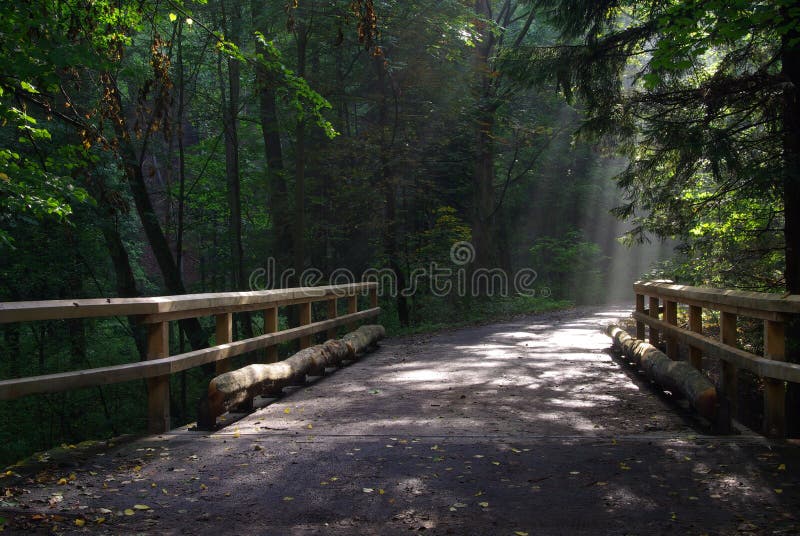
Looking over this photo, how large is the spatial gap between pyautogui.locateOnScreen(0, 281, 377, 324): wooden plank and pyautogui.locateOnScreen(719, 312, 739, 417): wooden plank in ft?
15.2

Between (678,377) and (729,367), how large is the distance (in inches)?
24.4

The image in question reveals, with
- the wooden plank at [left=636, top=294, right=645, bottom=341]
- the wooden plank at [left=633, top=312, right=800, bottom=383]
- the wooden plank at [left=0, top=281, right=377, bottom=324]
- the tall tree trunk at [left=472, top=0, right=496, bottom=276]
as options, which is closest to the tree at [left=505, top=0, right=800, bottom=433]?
the wooden plank at [left=636, top=294, right=645, bottom=341]

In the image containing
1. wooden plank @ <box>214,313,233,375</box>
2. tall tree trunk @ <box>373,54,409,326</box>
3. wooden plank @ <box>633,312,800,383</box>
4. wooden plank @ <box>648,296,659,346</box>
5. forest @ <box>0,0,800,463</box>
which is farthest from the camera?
tall tree trunk @ <box>373,54,409,326</box>

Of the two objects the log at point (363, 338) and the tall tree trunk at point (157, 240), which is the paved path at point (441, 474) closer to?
the log at point (363, 338)

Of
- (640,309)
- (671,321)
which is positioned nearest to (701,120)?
(671,321)

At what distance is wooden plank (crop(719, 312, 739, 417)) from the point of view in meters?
6.24

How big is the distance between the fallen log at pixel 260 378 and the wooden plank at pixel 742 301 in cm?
444

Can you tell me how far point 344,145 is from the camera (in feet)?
64.8

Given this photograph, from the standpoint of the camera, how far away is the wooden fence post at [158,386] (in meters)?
5.57

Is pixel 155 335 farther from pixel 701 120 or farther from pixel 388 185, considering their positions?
pixel 388 185

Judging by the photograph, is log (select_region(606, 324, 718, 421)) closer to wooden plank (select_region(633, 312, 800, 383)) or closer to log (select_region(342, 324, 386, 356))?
wooden plank (select_region(633, 312, 800, 383))

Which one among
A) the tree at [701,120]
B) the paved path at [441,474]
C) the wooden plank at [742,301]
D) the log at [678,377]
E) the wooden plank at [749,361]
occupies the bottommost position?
the paved path at [441,474]

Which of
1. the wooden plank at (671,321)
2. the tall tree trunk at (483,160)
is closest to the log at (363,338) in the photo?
the wooden plank at (671,321)

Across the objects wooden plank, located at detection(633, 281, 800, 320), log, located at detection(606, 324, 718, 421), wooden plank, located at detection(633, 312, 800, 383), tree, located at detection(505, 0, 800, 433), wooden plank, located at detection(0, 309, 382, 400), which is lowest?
log, located at detection(606, 324, 718, 421)
